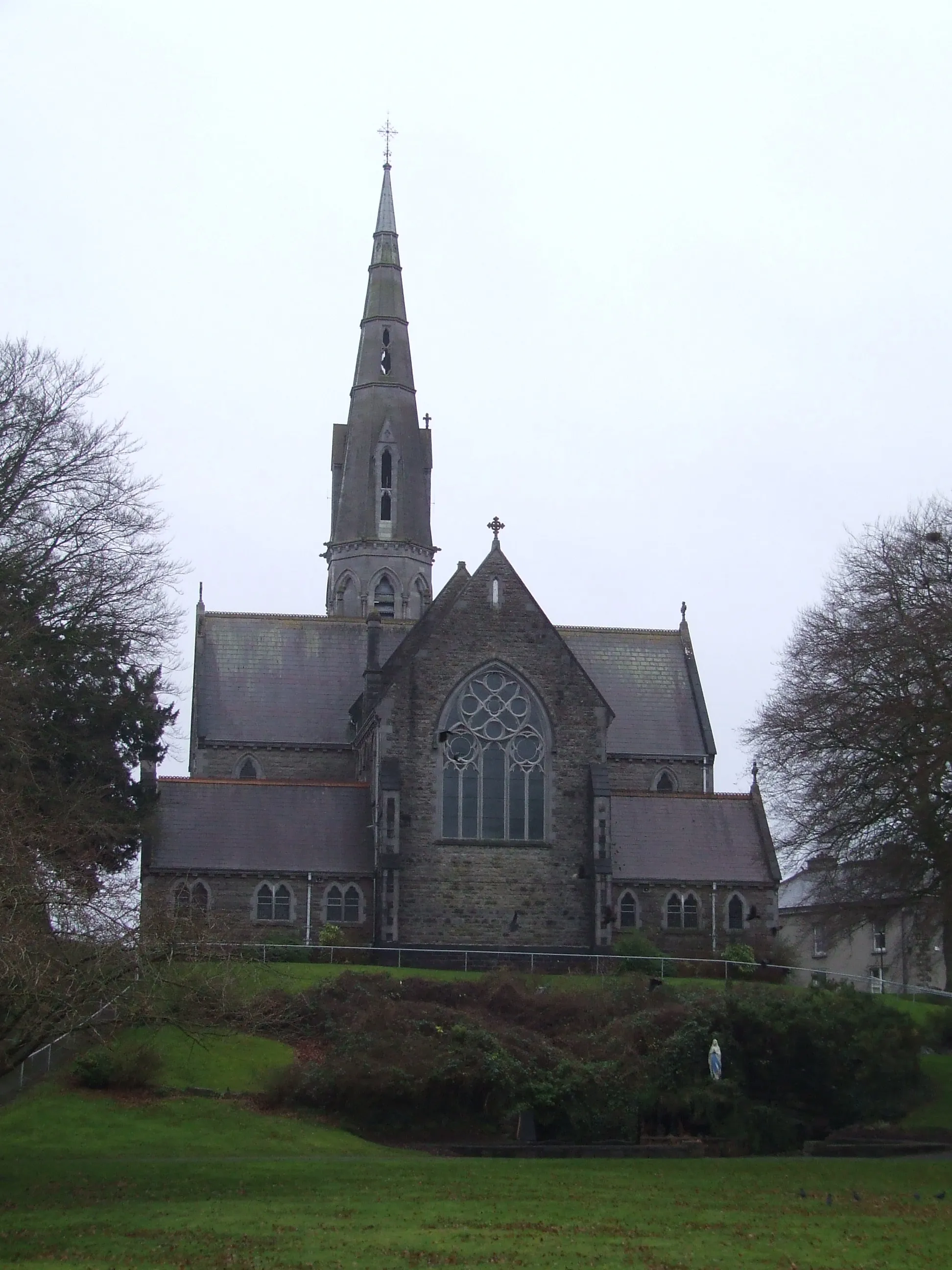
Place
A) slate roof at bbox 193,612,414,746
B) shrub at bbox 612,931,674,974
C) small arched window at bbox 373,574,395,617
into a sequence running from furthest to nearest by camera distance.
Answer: small arched window at bbox 373,574,395,617 < slate roof at bbox 193,612,414,746 < shrub at bbox 612,931,674,974

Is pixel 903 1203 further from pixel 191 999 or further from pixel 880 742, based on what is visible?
pixel 880 742

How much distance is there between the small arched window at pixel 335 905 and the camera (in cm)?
4981

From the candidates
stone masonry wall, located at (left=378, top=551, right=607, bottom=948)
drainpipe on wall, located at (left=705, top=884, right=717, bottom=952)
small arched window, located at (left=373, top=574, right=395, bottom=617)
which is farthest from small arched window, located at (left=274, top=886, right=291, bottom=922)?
small arched window, located at (left=373, top=574, right=395, bottom=617)

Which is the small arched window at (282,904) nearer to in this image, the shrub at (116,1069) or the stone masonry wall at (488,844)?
the stone masonry wall at (488,844)

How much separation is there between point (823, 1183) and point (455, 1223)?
7641 millimetres

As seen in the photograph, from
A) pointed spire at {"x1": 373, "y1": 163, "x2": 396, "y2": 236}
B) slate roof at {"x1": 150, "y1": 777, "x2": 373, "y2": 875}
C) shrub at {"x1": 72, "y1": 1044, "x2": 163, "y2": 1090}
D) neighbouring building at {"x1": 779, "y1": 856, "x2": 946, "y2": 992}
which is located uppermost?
pointed spire at {"x1": 373, "y1": 163, "x2": 396, "y2": 236}

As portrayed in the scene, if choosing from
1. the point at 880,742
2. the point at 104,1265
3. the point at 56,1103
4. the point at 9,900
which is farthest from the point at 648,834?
the point at 104,1265

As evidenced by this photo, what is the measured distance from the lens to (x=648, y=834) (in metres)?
53.1

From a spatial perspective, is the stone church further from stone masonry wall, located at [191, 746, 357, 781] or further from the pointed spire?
the pointed spire

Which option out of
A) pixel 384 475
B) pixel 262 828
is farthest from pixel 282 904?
pixel 384 475

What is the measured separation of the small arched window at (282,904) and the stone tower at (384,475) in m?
30.8

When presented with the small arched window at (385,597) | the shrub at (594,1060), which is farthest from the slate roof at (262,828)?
the small arched window at (385,597)

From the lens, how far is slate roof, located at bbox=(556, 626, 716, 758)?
198ft

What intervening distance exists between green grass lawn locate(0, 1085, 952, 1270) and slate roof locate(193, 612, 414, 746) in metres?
26.1
